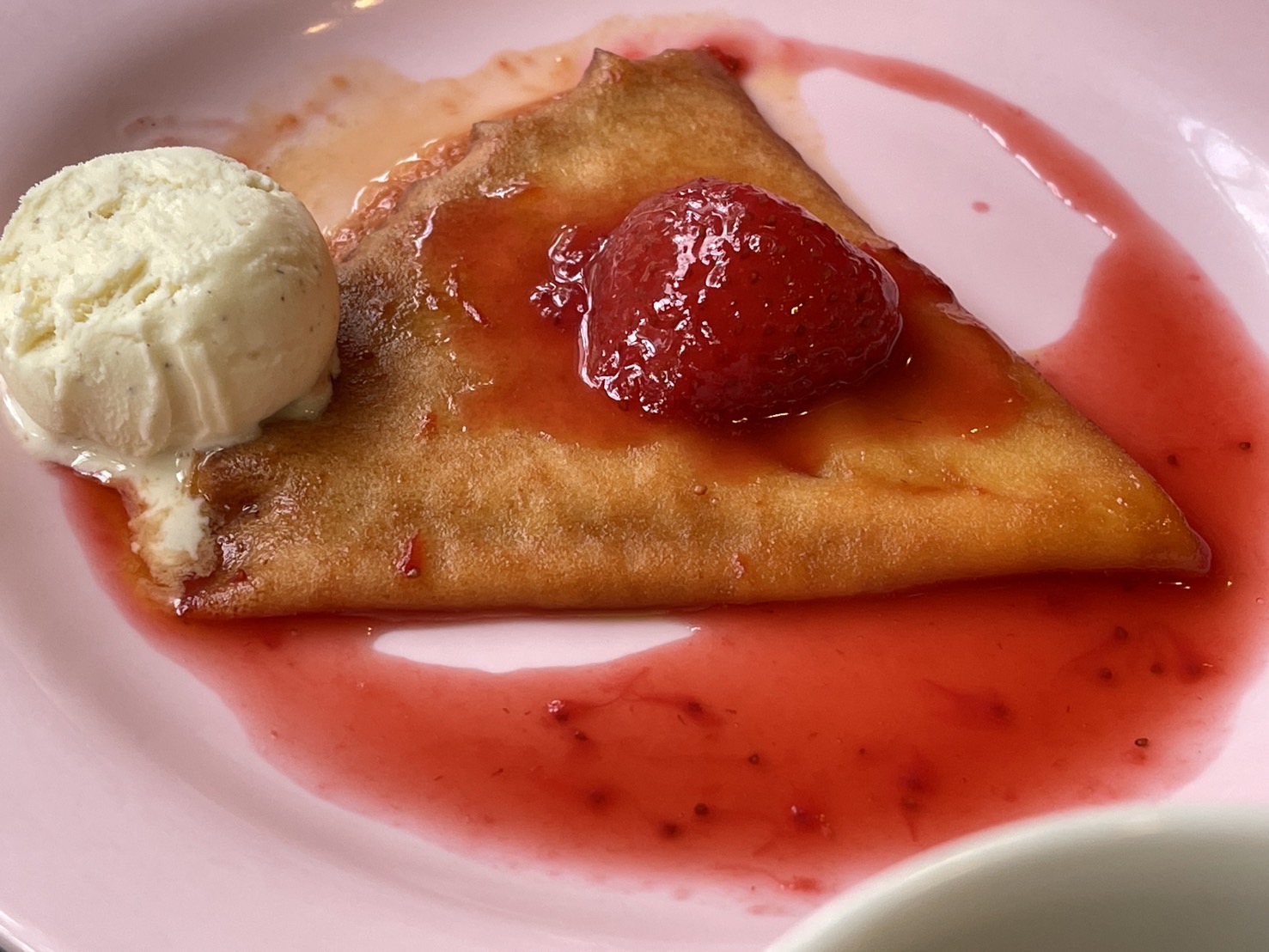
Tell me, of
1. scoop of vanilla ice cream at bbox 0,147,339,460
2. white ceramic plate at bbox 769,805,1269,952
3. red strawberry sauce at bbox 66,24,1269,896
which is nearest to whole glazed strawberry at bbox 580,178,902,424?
red strawberry sauce at bbox 66,24,1269,896

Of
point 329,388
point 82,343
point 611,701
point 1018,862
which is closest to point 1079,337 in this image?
point 611,701

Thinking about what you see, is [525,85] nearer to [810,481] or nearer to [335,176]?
[335,176]

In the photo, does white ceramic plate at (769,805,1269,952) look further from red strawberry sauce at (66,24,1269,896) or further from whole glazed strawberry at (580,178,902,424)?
whole glazed strawberry at (580,178,902,424)

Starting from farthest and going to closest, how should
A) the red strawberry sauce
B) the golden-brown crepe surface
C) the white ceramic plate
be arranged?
1. the golden-brown crepe surface
2. the red strawberry sauce
3. the white ceramic plate

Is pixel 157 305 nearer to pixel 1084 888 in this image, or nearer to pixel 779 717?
pixel 779 717

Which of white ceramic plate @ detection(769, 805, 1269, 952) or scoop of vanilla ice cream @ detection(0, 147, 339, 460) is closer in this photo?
white ceramic plate @ detection(769, 805, 1269, 952)
